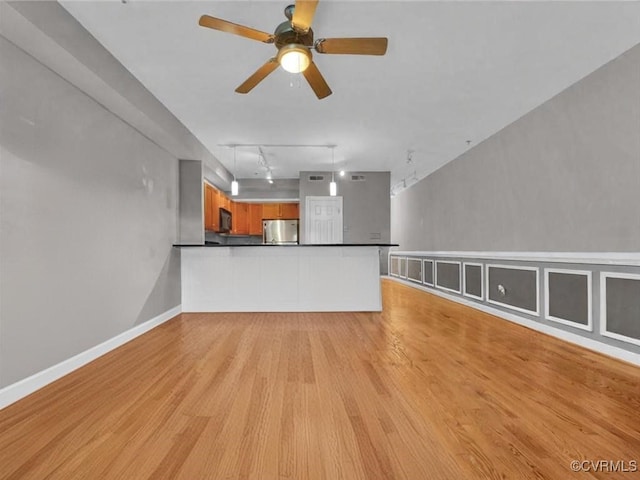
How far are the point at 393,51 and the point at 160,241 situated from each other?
3544 millimetres

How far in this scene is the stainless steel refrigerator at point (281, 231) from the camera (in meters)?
7.91

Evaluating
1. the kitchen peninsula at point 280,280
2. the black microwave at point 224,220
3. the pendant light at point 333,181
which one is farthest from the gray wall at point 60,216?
the pendant light at point 333,181

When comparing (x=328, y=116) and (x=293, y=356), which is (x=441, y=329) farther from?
(x=328, y=116)

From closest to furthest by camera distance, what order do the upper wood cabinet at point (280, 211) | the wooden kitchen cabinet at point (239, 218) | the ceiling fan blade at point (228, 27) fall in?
the ceiling fan blade at point (228, 27) → the wooden kitchen cabinet at point (239, 218) → the upper wood cabinet at point (280, 211)

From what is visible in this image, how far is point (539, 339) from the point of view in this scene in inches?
137

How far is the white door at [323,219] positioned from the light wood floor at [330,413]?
4.33 m

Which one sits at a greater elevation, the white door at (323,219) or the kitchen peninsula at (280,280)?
the white door at (323,219)

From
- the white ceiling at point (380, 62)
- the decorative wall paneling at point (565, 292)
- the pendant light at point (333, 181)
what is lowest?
the decorative wall paneling at point (565, 292)

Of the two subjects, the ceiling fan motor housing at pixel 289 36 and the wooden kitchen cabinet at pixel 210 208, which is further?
the wooden kitchen cabinet at pixel 210 208

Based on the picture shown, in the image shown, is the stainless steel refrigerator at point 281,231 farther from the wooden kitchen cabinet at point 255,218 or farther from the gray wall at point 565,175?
the gray wall at point 565,175

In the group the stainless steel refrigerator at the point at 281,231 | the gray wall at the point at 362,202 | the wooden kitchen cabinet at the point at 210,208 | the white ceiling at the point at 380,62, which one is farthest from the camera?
the stainless steel refrigerator at the point at 281,231

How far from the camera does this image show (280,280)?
4.98 m

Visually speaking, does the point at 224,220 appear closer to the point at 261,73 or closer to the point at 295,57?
the point at 261,73

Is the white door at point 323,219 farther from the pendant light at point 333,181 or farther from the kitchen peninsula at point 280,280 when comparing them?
the kitchen peninsula at point 280,280
